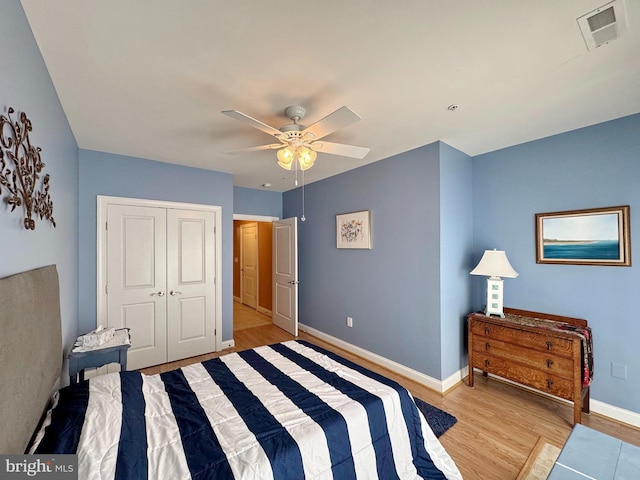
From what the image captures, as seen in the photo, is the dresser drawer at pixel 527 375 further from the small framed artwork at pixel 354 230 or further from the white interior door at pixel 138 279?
the white interior door at pixel 138 279

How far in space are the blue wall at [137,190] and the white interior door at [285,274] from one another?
949mm

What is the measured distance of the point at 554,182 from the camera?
8.61 ft

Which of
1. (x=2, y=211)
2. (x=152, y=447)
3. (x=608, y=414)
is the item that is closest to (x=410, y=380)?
(x=608, y=414)

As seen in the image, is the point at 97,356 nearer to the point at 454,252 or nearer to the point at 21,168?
the point at 21,168

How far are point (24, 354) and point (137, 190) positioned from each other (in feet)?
8.67

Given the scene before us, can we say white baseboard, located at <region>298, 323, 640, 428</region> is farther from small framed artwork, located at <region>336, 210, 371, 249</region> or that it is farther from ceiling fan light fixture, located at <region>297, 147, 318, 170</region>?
ceiling fan light fixture, located at <region>297, 147, 318, 170</region>

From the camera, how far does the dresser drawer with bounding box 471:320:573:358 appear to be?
2.27m

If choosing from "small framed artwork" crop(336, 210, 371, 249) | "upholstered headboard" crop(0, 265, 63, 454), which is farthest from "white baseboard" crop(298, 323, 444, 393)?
"upholstered headboard" crop(0, 265, 63, 454)

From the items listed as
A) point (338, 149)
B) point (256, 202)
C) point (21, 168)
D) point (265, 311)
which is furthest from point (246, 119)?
point (265, 311)

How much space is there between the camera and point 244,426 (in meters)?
1.32

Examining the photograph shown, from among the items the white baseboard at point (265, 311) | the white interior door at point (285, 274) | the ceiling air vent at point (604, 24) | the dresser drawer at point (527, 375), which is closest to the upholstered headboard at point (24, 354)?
the ceiling air vent at point (604, 24)

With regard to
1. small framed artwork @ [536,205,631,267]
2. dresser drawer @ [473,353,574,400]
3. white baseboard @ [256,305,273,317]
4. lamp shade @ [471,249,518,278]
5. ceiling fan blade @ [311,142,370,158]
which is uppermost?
ceiling fan blade @ [311,142,370,158]

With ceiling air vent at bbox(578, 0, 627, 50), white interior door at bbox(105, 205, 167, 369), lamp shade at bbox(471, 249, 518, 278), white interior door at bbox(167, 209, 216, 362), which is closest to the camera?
ceiling air vent at bbox(578, 0, 627, 50)

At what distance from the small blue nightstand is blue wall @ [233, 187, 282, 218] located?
2.67 m
